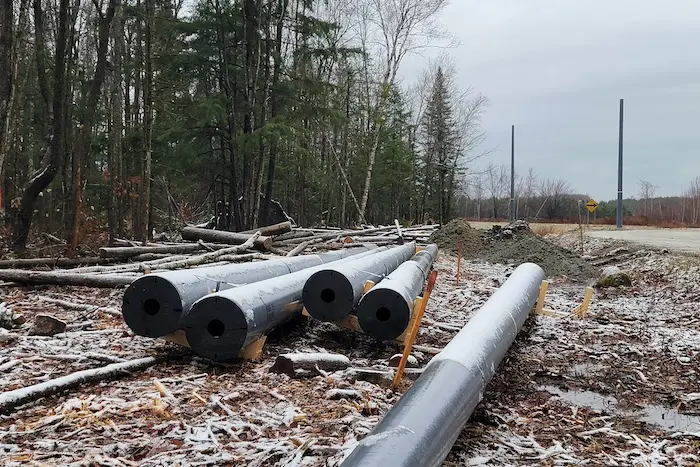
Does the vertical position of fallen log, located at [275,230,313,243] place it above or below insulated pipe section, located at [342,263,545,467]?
above

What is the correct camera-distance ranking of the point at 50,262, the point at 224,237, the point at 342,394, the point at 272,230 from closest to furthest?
the point at 342,394, the point at 50,262, the point at 224,237, the point at 272,230

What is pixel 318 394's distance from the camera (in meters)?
4.29

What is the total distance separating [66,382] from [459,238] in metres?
15.4

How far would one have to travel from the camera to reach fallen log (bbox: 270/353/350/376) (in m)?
4.70

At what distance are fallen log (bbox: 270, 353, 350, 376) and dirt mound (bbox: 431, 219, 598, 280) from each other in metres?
→ 10.2

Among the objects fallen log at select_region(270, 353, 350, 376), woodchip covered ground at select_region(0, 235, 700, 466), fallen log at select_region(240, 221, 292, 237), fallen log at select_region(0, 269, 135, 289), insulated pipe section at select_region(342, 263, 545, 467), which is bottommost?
woodchip covered ground at select_region(0, 235, 700, 466)

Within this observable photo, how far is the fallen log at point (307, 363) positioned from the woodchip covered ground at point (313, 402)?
0.09 metres

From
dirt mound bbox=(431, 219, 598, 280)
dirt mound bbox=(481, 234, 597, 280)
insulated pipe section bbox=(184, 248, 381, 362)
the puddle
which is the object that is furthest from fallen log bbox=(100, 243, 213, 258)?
dirt mound bbox=(431, 219, 598, 280)

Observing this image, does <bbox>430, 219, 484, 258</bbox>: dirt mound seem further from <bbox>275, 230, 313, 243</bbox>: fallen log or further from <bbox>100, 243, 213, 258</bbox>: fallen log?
<bbox>100, 243, 213, 258</bbox>: fallen log

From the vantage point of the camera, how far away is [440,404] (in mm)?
3117

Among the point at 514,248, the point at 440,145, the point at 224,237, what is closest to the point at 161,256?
the point at 224,237

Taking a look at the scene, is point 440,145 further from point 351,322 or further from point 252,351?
point 252,351

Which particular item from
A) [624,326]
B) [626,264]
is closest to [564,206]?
[626,264]

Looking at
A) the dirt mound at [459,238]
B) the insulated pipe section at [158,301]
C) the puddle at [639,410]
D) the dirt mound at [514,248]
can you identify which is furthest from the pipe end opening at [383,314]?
the dirt mound at [459,238]
